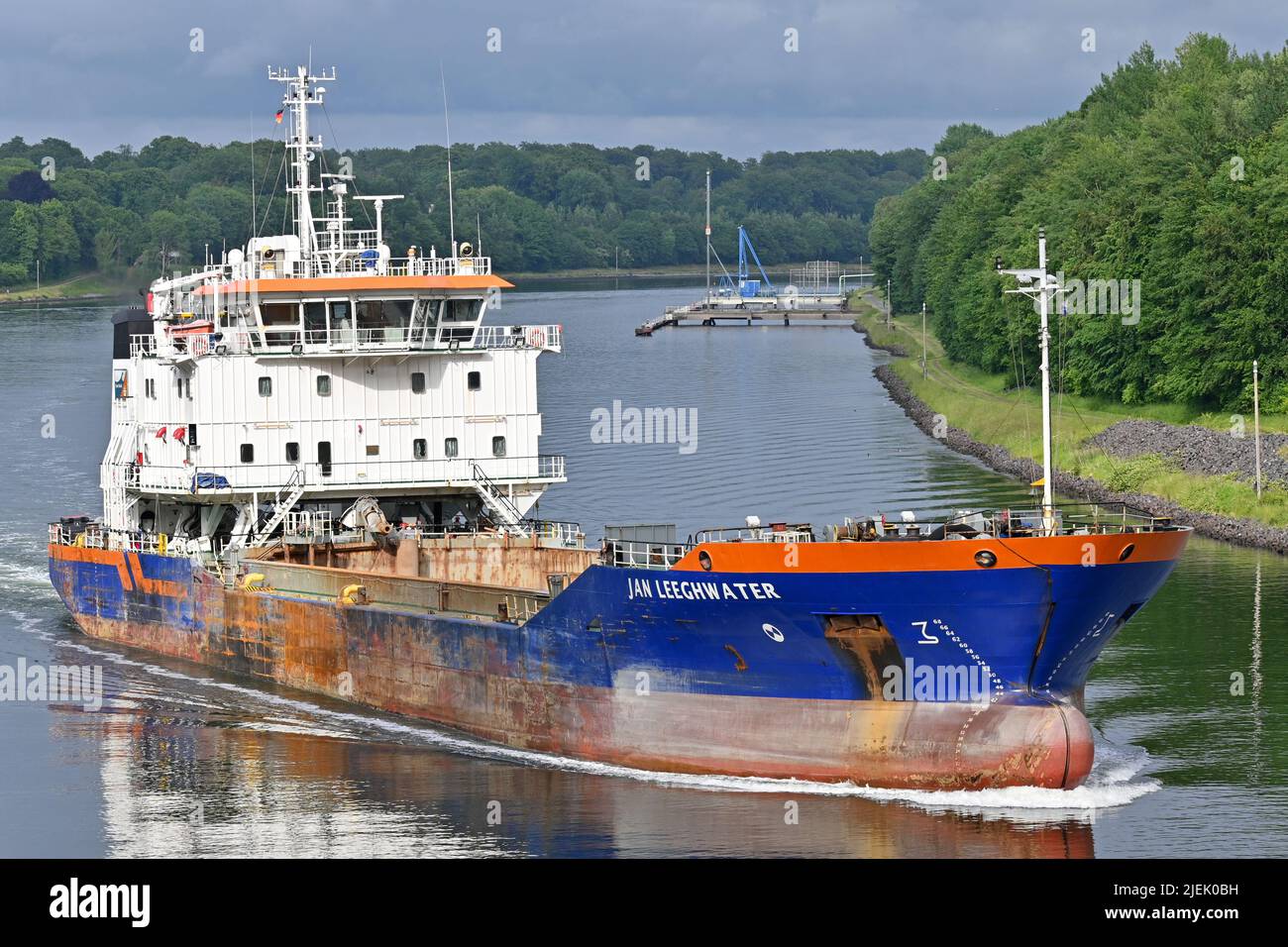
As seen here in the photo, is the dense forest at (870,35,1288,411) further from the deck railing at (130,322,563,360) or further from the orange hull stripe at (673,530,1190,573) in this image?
the orange hull stripe at (673,530,1190,573)

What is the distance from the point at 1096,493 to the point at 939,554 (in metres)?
34.8

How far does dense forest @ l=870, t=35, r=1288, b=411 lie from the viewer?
66.8m

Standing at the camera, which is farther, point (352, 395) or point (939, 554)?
point (352, 395)

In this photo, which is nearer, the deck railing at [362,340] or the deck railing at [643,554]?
the deck railing at [643,554]

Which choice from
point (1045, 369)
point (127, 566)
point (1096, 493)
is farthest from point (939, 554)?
point (1096, 493)

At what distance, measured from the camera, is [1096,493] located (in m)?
60.4

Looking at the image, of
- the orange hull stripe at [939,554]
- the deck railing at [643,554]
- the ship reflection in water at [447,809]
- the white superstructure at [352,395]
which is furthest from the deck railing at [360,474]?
the orange hull stripe at [939,554]

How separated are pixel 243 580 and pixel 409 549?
3386 mm

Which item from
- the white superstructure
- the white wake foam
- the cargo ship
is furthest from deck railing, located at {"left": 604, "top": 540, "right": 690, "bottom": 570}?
the white superstructure

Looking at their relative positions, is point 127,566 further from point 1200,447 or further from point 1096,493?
point 1200,447

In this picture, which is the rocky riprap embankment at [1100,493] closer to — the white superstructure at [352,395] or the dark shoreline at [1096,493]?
the dark shoreline at [1096,493]

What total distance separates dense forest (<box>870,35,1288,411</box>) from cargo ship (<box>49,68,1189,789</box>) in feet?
89.5

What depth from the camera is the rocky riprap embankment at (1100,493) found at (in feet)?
167

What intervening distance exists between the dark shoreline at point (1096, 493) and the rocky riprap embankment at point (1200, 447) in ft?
6.96
